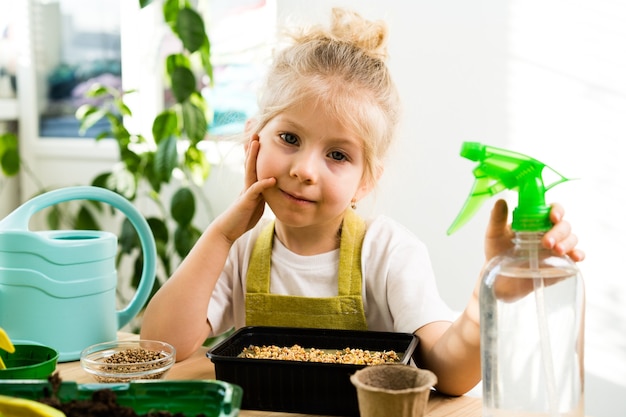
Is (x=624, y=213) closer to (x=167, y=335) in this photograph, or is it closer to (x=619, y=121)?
(x=619, y=121)

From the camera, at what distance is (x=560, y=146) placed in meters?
2.20

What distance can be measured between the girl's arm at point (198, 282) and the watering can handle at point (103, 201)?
3 centimetres

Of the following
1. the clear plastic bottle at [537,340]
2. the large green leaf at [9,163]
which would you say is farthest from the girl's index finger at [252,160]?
the large green leaf at [9,163]

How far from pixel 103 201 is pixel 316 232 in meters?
0.38

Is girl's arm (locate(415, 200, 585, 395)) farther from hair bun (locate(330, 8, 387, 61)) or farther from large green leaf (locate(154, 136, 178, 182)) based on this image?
large green leaf (locate(154, 136, 178, 182))

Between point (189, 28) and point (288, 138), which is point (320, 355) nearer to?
point (288, 138)

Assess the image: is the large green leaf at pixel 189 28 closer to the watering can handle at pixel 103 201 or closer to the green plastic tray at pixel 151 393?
the watering can handle at pixel 103 201

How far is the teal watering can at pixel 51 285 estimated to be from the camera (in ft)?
3.88

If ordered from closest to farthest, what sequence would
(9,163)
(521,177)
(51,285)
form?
(521,177)
(51,285)
(9,163)

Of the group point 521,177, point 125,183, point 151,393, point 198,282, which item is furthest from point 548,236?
point 125,183

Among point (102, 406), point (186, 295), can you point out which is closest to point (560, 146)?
point (186, 295)

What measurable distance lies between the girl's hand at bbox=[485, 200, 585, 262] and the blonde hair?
0.35 m

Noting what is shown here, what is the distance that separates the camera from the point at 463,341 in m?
1.08

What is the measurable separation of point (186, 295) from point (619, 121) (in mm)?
1371
